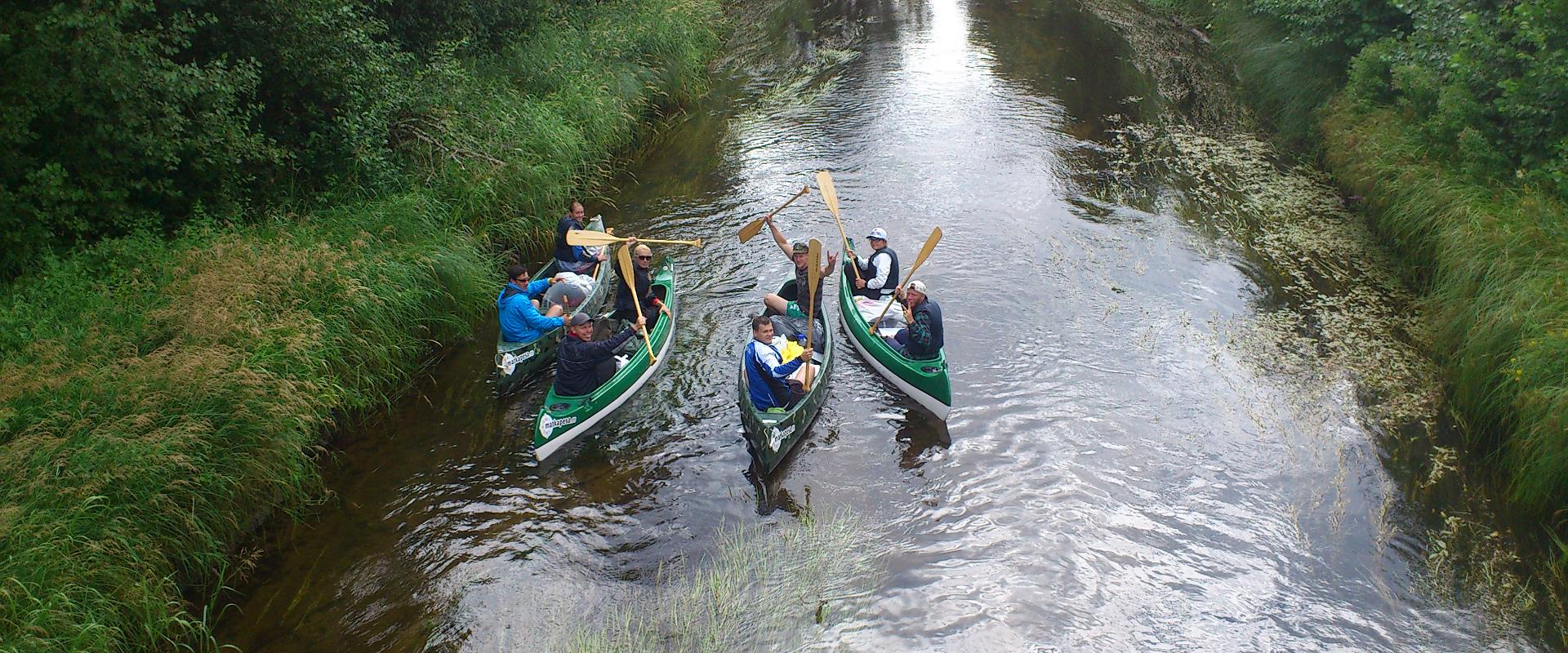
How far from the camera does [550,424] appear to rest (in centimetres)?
895

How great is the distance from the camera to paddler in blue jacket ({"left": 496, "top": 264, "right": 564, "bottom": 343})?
1007 centimetres

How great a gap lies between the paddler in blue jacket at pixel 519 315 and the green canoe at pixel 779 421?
2496mm

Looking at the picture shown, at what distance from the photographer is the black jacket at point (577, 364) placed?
9188mm

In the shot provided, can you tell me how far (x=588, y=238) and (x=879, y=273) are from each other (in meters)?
3.69

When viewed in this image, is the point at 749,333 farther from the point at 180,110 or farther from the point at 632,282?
the point at 180,110

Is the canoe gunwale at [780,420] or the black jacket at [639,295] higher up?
the black jacket at [639,295]

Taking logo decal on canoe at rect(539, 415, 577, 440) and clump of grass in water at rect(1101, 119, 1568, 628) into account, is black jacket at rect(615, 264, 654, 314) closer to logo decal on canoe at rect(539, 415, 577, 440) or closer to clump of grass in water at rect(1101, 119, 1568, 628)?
logo decal on canoe at rect(539, 415, 577, 440)

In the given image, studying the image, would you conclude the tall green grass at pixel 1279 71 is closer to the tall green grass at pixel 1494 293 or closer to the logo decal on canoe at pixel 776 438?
Result: the tall green grass at pixel 1494 293

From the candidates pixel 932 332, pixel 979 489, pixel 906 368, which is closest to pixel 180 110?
pixel 906 368

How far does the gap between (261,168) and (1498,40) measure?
15.9 meters

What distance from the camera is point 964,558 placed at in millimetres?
7898

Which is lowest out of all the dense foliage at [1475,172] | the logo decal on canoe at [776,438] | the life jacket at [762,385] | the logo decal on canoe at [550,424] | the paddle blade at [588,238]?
the logo decal on canoe at [550,424]

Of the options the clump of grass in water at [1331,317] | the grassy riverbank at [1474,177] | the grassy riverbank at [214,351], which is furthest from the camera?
the grassy riverbank at [1474,177]

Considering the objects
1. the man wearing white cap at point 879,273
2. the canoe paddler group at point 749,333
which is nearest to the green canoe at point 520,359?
the canoe paddler group at point 749,333
